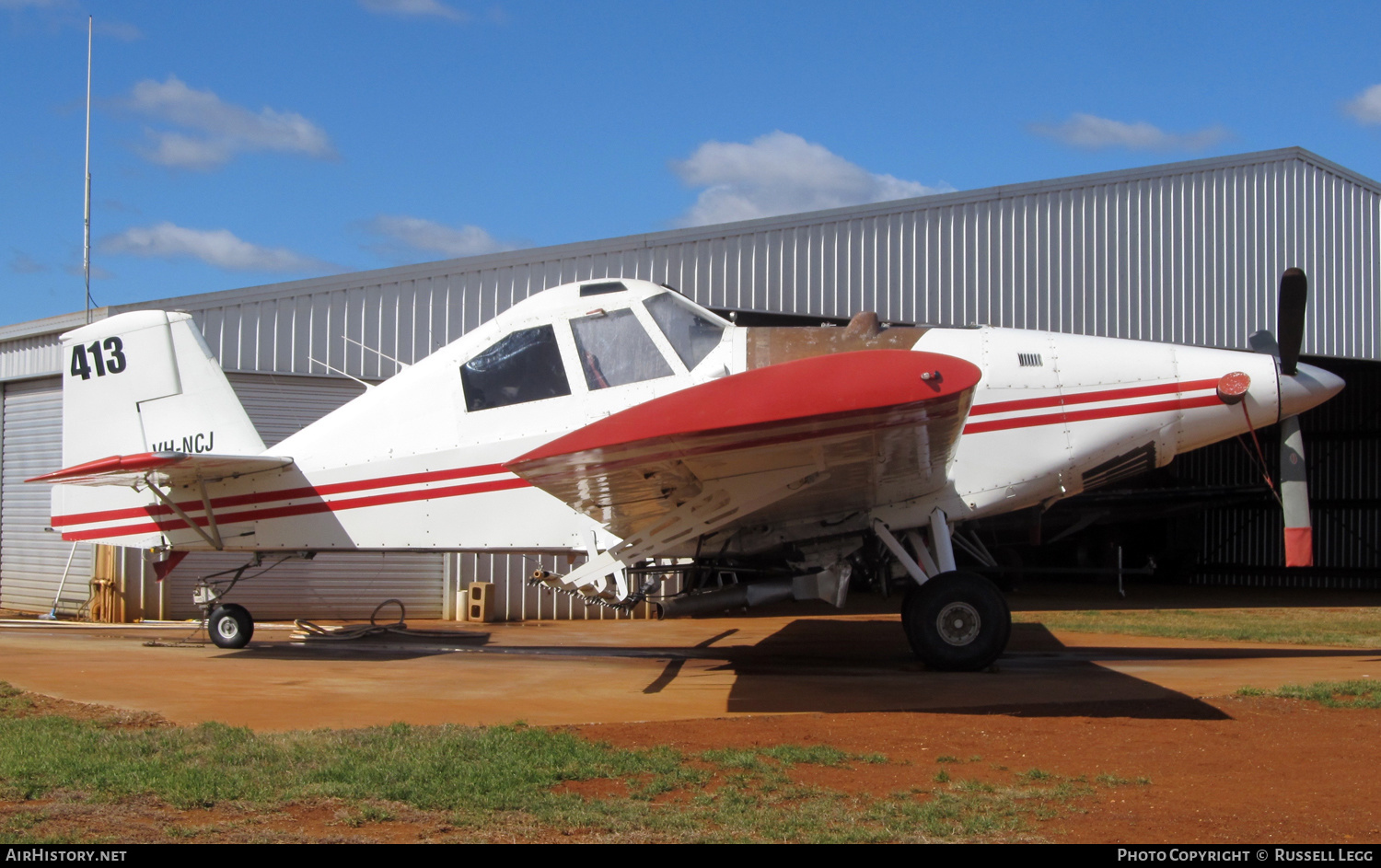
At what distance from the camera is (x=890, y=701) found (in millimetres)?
7273

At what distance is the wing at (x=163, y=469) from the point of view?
8.89 m

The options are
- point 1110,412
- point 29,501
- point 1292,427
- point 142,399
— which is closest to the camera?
point 1110,412

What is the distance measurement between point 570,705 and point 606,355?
2.76m

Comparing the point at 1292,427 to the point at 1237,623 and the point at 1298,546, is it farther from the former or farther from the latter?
the point at 1237,623

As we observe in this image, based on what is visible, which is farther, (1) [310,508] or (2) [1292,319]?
(1) [310,508]

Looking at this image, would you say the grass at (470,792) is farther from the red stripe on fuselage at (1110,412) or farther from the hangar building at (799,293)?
the hangar building at (799,293)

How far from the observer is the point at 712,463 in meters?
6.62

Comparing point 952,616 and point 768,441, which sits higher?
point 768,441

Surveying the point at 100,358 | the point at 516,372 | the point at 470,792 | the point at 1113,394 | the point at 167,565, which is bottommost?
the point at 470,792

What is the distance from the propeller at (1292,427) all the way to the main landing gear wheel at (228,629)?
993cm

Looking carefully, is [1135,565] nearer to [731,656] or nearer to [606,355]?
[731,656]

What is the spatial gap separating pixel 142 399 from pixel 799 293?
9.04 m

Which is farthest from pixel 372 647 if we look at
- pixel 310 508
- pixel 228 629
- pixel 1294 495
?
pixel 1294 495
